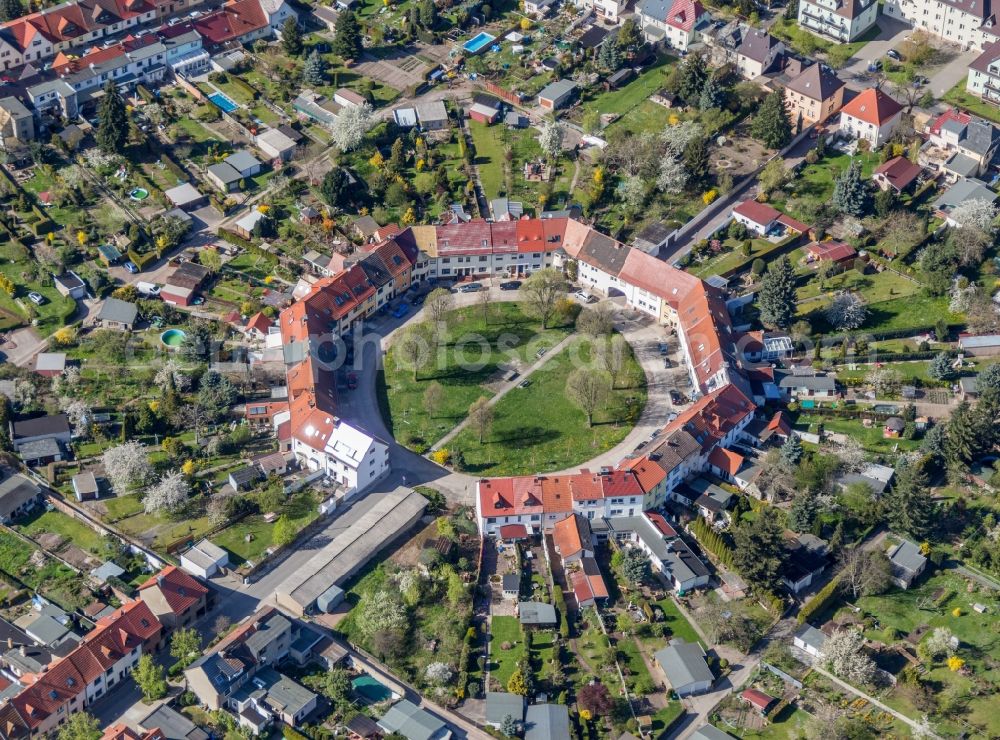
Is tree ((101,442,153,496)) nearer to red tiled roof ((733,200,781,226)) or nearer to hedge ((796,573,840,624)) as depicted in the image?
hedge ((796,573,840,624))

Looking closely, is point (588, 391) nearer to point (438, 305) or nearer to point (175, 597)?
point (438, 305)

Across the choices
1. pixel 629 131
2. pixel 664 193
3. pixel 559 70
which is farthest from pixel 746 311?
pixel 559 70

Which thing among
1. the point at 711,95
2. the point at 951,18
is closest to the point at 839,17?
the point at 951,18

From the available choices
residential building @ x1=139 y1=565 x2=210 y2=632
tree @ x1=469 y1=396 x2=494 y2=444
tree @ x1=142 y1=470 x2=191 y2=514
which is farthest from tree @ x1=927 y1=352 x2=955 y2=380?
tree @ x1=142 y1=470 x2=191 y2=514

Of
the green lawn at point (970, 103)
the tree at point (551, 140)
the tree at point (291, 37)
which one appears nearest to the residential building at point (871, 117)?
the green lawn at point (970, 103)

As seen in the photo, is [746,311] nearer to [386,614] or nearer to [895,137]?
[895,137]

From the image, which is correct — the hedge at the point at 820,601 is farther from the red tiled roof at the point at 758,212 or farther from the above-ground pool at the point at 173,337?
the above-ground pool at the point at 173,337
